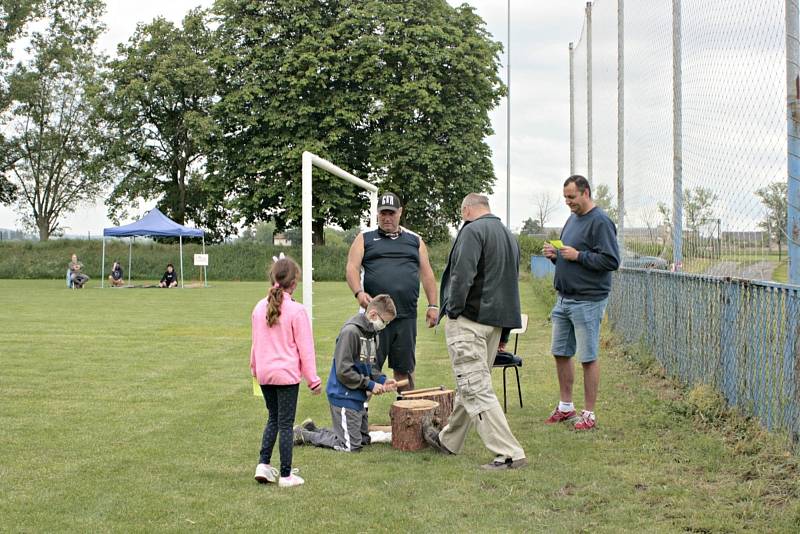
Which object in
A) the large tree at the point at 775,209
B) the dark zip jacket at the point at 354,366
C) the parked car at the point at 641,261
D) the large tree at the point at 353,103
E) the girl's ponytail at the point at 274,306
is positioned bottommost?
the dark zip jacket at the point at 354,366

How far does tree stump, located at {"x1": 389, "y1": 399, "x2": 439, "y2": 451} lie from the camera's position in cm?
617

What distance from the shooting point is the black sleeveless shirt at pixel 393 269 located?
681 centimetres

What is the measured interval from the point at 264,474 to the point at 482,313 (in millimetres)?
1735

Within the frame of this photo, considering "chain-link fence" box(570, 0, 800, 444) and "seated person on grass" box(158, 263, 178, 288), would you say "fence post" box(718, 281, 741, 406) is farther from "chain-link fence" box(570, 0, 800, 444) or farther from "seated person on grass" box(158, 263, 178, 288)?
"seated person on grass" box(158, 263, 178, 288)

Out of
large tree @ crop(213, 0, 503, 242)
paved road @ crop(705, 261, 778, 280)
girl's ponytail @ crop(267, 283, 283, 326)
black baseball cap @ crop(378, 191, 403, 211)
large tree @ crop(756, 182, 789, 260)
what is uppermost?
large tree @ crop(213, 0, 503, 242)

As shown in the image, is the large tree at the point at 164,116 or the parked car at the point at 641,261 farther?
the large tree at the point at 164,116

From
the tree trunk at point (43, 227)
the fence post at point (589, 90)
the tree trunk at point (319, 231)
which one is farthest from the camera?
the tree trunk at point (43, 227)

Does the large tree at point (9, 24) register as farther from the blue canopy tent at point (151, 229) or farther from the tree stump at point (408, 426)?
the tree stump at point (408, 426)

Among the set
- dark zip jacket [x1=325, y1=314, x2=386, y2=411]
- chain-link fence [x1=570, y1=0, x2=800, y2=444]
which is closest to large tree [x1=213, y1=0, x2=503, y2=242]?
chain-link fence [x1=570, y1=0, x2=800, y2=444]

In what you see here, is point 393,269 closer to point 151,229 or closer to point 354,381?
point 354,381

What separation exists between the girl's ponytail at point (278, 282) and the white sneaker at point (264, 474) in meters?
0.88

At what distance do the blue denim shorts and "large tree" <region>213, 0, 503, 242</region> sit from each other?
3028 cm

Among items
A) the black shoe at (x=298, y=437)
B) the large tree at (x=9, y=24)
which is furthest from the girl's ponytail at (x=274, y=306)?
the large tree at (x=9, y=24)

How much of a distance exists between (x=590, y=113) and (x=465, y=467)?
34.5 feet
